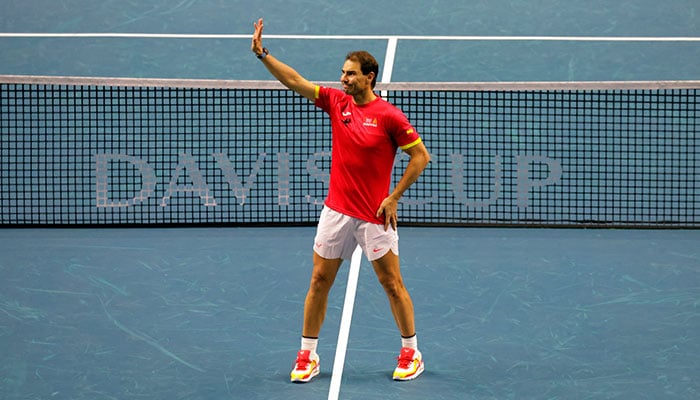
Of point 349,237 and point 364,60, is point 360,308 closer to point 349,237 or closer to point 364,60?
point 349,237

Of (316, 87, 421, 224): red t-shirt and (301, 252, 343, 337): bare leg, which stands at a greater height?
(316, 87, 421, 224): red t-shirt

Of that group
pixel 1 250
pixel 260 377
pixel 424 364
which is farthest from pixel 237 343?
pixel 1 250

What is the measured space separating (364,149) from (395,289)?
2.79 feet

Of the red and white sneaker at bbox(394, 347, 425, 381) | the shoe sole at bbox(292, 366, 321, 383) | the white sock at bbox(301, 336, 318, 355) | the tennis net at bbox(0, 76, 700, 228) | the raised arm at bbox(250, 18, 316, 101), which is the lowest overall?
the shoe sole at bbox(292, 366, 321, 383)

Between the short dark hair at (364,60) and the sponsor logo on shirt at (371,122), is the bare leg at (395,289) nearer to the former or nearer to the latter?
the sponsor logo on shirt at (371,122)

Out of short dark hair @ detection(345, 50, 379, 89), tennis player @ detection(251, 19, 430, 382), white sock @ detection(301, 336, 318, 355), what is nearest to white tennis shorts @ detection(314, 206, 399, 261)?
tennis player @ detection(251, 19, 430, 382)

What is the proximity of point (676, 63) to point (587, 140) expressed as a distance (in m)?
2.30

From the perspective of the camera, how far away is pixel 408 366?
23.8 feet

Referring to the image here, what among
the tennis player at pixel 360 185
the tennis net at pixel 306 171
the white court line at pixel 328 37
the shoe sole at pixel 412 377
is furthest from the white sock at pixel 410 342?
the white court line at pixel 328 37

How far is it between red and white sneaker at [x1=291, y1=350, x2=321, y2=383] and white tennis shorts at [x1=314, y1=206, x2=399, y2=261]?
604 millimetres

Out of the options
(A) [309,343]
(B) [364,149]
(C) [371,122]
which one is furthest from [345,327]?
(C) [371,122]

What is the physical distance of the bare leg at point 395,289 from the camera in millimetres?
7109

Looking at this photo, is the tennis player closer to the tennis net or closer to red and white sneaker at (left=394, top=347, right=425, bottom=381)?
red and white sneaker at (left=394, top=347, right=425, bottom=381)

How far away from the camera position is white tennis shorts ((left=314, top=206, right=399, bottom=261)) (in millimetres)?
7039
